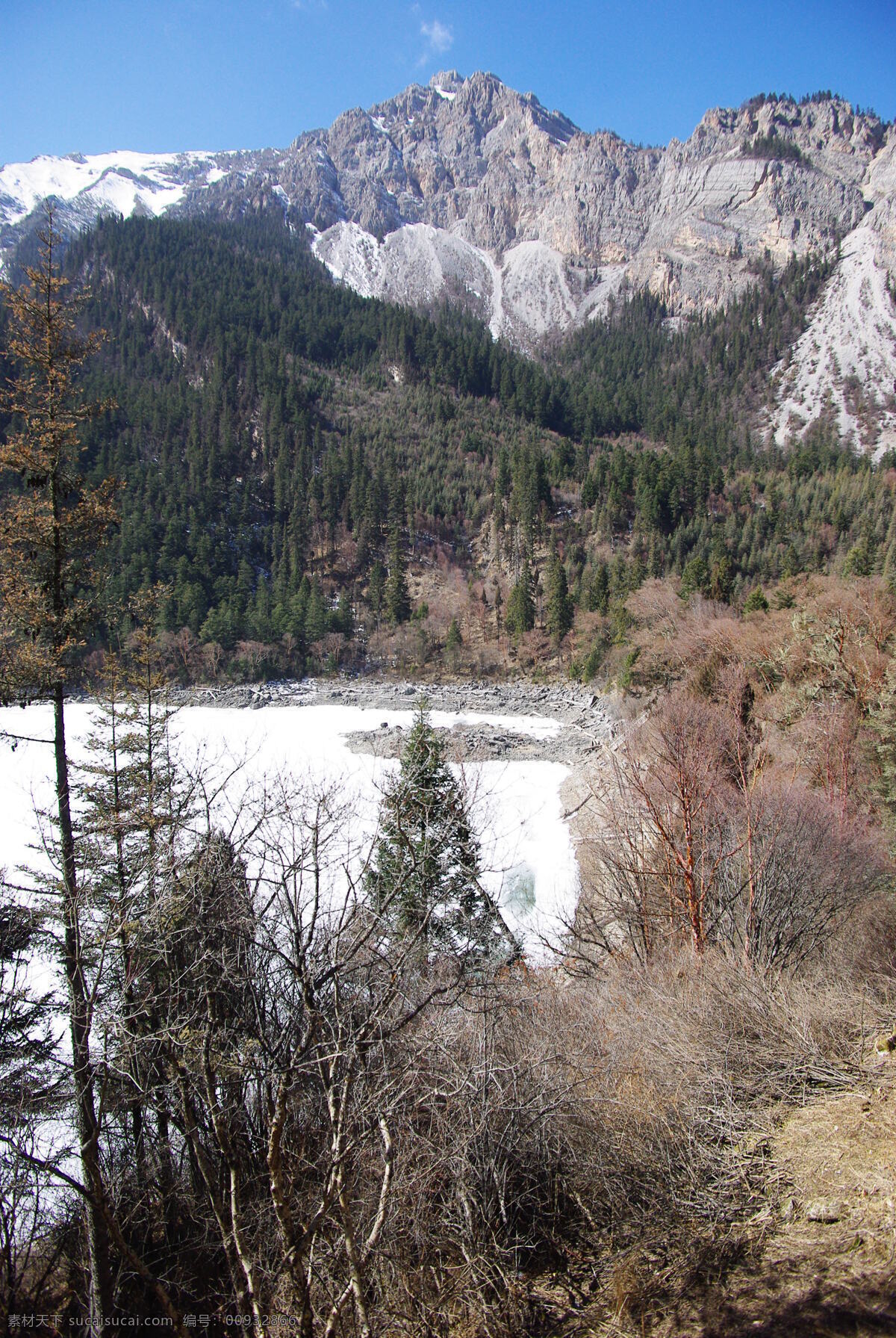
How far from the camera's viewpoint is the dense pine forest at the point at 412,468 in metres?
67.3

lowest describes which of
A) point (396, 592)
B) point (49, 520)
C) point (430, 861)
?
point (430, 861)

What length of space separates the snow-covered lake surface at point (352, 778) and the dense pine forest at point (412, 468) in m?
10.7

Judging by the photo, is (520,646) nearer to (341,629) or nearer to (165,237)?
(341,629)

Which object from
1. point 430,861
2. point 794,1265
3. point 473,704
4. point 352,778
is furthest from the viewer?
point 473,704

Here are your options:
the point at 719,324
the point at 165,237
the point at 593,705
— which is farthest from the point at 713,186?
the point at 593,705

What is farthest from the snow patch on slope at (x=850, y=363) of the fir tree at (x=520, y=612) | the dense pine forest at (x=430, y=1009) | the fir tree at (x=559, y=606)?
the dense pine forest at (x=430, y=1009)

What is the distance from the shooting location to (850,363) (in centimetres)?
12662

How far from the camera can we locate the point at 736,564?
207 feet

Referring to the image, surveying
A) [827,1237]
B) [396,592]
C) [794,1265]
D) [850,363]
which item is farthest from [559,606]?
[850,363]

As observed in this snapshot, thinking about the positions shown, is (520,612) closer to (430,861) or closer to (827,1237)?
(430,861)

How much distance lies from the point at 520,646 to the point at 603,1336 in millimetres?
60768

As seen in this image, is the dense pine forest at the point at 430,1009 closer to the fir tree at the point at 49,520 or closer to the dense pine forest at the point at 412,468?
the fir tree at the point at 49,520

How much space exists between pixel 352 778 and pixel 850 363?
144 m

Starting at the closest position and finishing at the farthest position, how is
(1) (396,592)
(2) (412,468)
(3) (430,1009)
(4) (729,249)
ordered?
(3) (430,1009) → (1) (396,592) → (2) (412,468) → (4) (729,249)
